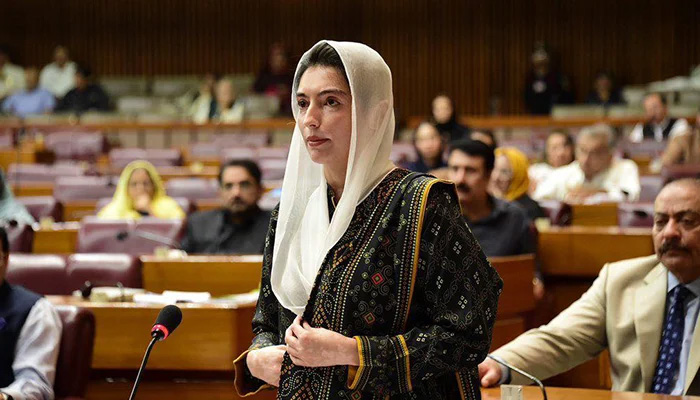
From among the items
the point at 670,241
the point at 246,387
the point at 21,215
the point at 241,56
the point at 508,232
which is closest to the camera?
the point at 246,387

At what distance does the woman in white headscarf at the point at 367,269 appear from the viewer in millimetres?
1694

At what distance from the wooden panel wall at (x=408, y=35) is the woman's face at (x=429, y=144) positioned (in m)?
6.33

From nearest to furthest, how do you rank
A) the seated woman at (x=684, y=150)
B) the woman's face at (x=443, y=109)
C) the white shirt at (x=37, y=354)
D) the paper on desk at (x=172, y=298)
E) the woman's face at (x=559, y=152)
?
the white shirt at (x=37, y=354), the paper on desk at (x=172, y=298), the seated woman at (x=684, y=150), the woman's face at (x=559, y=152), the woman's face at (x=443, y=109)

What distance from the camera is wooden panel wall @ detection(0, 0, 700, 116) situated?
13148 mm

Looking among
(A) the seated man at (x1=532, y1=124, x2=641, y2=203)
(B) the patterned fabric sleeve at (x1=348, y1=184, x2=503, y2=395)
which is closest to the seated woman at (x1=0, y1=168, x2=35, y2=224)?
(A) the seated man at (x1=532, y1=124, x2=641, y2=203)

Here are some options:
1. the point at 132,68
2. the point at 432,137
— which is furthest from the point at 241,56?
the point at 432,137

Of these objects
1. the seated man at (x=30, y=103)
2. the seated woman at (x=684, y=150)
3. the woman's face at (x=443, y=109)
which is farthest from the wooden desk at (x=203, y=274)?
the seated man at (x=30, y=103)

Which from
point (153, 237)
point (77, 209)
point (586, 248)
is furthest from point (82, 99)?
point (586, 248)

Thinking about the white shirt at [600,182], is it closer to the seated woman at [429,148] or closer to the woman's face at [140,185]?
the seated woman at [429,148]

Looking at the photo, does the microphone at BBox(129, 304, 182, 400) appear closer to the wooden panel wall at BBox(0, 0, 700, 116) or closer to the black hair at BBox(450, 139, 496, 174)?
the black hair at BBox(450, 139, 496, 174)

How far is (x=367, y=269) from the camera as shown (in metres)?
1.73

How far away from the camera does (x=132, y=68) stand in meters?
14.6

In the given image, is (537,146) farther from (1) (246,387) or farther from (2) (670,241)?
(1) (246,387)

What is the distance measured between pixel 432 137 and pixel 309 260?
5463 millimetres
